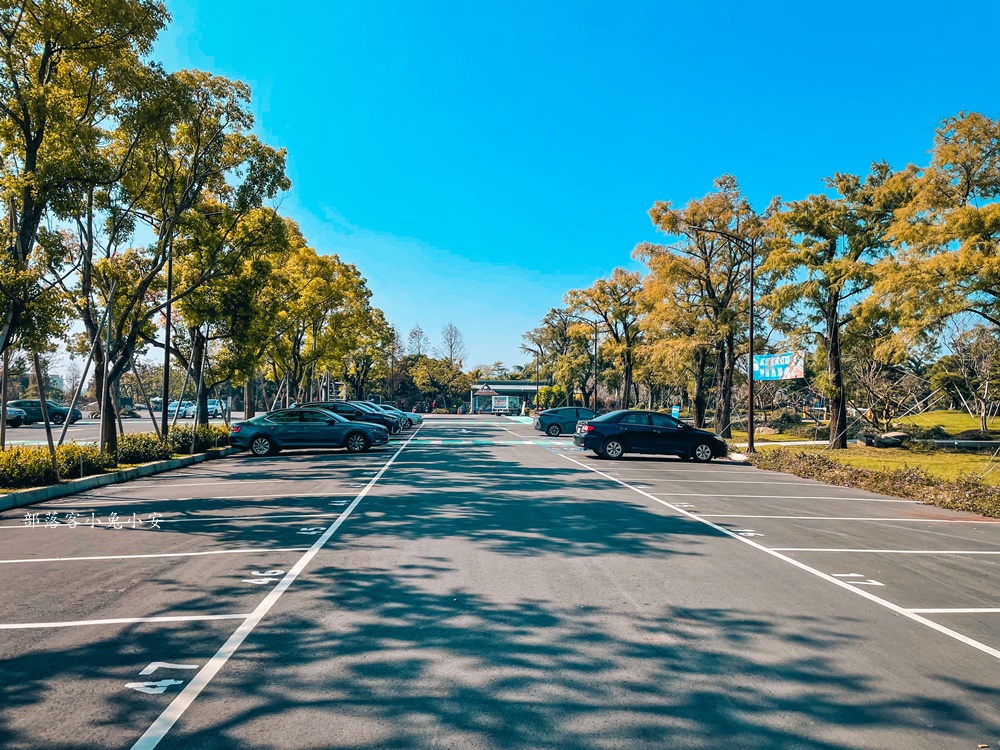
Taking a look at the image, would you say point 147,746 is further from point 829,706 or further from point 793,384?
point 793,384

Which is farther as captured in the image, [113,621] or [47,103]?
[47,103]

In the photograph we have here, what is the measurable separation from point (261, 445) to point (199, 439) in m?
1.80

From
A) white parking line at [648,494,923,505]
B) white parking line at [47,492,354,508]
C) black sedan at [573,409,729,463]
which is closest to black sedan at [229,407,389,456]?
black sedan at [573,409,729,463]

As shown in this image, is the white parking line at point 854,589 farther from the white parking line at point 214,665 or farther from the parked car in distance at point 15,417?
the parked car in distance at point 15,417

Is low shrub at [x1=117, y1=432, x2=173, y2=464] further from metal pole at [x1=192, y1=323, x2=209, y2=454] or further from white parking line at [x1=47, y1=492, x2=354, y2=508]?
white parking line at [x1=47, y1=492, x2=354, y2=508]

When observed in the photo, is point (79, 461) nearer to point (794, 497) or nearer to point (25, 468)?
point (25, 468)

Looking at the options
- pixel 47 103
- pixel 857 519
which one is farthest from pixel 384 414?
pixel 857 519

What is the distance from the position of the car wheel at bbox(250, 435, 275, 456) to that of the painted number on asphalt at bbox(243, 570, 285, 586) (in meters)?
15.6

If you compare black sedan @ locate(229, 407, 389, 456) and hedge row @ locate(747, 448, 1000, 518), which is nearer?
hedge row @ locate(747, 448, 1000, 518)

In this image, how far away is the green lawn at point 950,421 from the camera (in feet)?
126

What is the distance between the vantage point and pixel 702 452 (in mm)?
21375

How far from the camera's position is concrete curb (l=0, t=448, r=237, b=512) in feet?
36.3

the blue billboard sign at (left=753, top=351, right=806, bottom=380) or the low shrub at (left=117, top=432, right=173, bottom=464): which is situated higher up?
the blue billboard sign at (left=753, top=351, right=806, bottom=380)

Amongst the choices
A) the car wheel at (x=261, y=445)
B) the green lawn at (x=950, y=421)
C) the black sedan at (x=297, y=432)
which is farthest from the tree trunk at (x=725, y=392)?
the car wheel at (x=261, y=445)
